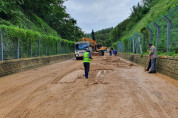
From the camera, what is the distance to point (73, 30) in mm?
41500

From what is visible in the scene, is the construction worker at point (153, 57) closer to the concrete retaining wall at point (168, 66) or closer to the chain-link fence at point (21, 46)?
the concrete retaining wall at point (168, 66)

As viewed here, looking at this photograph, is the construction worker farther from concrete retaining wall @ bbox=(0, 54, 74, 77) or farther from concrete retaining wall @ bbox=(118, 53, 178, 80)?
concrete retaining wall @ bbox=(0, 54, 74, 77)

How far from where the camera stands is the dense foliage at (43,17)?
760 inches

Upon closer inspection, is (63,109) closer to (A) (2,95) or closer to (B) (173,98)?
(A) (2,95)

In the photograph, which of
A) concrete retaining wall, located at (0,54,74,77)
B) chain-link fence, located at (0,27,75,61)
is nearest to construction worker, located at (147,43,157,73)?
concrete retaining wall, located at (0,54,74,77)

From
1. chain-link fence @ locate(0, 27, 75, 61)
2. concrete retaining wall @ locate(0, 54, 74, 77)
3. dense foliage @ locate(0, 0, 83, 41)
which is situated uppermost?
dense foliage @ locate(0, 0, 83, 41)

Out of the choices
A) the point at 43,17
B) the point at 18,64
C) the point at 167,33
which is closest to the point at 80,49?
the point at 18,64

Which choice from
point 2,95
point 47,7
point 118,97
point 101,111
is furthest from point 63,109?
point 47,7

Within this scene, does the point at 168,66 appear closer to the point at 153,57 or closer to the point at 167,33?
the point at 153,57

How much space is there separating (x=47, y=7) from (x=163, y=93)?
1100 inches

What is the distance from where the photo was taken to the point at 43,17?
3472cm

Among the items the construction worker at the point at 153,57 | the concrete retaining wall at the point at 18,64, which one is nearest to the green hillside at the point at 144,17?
the construction worker at the point at 153,57

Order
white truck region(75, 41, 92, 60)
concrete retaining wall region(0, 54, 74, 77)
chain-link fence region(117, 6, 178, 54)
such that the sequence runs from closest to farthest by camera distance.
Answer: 1. chain-link fence region(117, 6, 178, 54)
2. concrete retaining wall region(0, 54, 74, 77)
3. white truck region(75, 41, 92, 60)

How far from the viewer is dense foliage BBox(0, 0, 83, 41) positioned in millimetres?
19305
